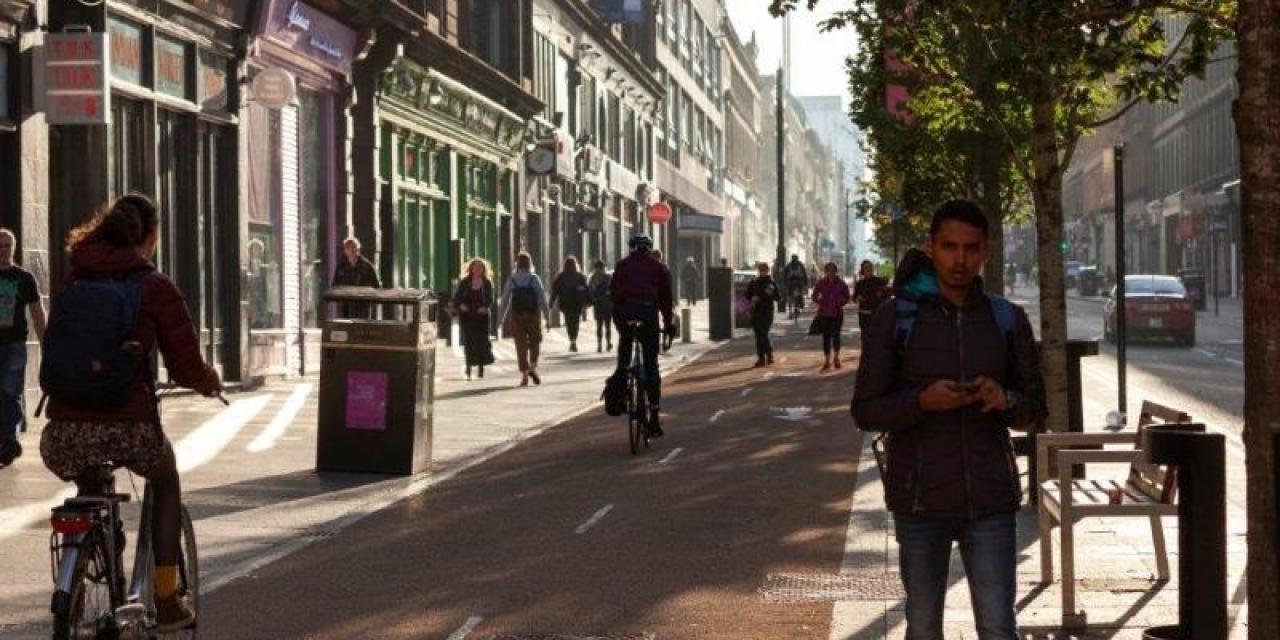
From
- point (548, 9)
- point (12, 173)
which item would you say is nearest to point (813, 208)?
point (548, 9)

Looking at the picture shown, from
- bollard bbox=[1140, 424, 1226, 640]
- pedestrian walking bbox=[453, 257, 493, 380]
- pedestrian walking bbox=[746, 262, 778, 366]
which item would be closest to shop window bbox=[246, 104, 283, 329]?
pedestrian walking bbox=[453, 257, 493, 380]

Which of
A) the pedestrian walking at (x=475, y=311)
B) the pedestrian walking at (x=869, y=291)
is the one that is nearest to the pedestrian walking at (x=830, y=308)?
the pedestrian walking at (x=869, y=291)

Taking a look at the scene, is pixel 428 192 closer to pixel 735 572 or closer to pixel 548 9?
pixel 548 9

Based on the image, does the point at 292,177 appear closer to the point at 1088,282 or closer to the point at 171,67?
the point at 171,67

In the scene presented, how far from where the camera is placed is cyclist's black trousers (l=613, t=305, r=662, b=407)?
1684 centimetres

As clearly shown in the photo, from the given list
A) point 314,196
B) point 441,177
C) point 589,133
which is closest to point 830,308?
point 314,196

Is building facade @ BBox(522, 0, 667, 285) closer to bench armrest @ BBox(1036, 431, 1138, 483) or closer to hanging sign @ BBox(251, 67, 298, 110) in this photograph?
hanging sign @ BBox(251, 67, 298, 110)

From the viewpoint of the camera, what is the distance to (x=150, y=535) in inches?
284

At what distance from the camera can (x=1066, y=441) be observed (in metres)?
9.46

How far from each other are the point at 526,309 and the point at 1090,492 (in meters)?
17.8

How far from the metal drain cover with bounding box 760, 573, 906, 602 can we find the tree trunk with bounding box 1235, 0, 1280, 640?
122 inches

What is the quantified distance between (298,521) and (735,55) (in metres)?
94.7

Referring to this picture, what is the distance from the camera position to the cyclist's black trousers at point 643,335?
16844mm

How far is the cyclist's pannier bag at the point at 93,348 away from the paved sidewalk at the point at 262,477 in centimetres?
186
